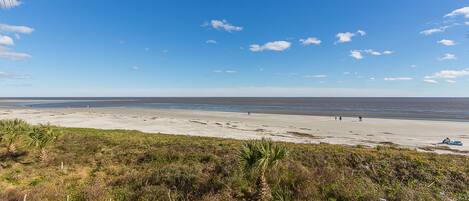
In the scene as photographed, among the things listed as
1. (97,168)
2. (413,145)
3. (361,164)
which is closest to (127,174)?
(97,168)

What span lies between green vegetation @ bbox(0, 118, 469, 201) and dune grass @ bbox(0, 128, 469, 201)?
4 cm

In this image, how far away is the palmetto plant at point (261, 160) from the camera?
9.80m

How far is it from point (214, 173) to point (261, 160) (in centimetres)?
336

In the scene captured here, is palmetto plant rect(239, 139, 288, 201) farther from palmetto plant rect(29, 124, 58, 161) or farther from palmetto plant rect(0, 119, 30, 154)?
palmetto plant rect(0, 119, 30, 154)

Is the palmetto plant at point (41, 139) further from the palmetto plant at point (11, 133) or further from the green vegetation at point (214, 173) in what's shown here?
the palmetto plant at point (11, 133)

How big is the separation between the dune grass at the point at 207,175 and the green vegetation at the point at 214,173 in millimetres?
36

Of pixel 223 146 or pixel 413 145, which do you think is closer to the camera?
pixel 223 146

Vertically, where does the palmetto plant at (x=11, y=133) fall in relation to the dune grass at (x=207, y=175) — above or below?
above

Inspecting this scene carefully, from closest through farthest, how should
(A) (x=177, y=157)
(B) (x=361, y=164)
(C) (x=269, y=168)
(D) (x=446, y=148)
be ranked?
1. (C) (x=269, y=168)
2. (B) (x=361, y=164)
3. (A) (x=177, y=157)
4. (D) (x=446, y=148)

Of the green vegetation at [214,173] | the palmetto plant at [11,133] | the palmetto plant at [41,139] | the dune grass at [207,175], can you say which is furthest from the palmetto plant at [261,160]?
the palmetto plant at [11,133]

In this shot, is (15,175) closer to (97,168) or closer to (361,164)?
(97,168)

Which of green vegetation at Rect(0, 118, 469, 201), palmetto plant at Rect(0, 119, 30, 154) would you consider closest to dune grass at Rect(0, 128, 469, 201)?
green vegetation at Rect(0, 118, 469, 201)

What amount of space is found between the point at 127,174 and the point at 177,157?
3227 mm

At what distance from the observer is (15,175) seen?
1342 centimetres
